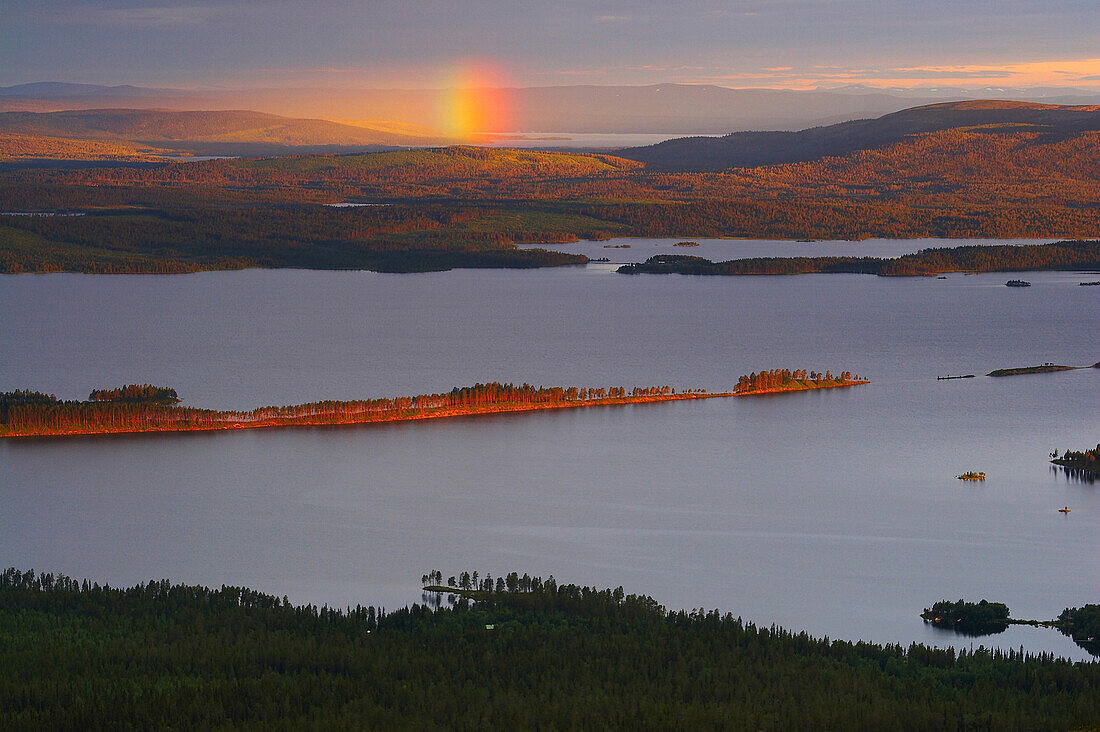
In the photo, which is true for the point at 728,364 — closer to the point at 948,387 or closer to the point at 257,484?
the point at 948,387

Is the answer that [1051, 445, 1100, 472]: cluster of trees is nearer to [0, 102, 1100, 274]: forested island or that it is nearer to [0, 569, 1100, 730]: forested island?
[0, 569, 1100, 730]: forested island

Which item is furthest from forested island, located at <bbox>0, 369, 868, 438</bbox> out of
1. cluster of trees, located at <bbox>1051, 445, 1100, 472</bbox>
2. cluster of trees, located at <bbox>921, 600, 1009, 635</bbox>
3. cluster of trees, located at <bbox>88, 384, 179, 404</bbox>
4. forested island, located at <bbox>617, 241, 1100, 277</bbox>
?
forested island, located at <bbox>617, 241, 1100, 277</bbox>

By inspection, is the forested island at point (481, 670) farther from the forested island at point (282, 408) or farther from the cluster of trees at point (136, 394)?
the cluster of trees at point (136, 394)

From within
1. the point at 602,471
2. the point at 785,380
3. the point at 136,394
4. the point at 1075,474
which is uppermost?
the point at 785,380

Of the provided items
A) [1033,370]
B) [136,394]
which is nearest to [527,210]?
[1033,370]

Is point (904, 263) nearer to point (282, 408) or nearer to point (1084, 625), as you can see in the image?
point (282, 408)
